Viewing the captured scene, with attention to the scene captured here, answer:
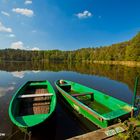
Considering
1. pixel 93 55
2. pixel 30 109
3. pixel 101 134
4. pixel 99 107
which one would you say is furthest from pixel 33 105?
pixel 93 55

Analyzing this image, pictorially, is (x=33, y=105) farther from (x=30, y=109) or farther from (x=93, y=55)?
(x=93, y=55)

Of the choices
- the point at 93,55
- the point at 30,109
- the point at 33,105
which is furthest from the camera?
the point at 93,55

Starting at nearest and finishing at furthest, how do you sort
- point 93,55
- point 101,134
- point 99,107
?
point 101,134
point 99,107
point 93,55

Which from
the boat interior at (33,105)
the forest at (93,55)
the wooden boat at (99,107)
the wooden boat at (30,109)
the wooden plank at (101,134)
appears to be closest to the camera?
the wooden plank at (101,134)

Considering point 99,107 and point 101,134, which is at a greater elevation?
point 101,134

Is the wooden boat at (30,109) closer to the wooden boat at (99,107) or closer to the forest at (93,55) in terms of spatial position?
the wooden boat at (99,107)

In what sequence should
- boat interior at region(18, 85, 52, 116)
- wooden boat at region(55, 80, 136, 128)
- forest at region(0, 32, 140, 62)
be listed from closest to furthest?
1. wooden boat at region(55, 80, 136, 128)
2. boat interior at region(18, 85, 52, 116)
3. forest at region(0, 32, 140, 62)

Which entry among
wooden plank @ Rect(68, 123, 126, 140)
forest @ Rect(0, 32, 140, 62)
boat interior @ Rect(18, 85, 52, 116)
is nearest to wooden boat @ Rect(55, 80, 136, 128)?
wooden plank @ Rect(68, 123, 126, 140)

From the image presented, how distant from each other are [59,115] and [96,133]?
360cm

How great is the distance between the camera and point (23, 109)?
21.5ft

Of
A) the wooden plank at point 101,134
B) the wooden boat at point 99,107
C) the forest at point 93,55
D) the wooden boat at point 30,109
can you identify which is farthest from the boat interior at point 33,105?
the forest at point 93,55

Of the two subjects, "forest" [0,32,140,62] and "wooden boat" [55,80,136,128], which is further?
"forest" [0,32,140,62]

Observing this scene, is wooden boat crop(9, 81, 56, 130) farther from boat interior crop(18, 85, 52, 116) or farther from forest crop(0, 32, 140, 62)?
forest crop(0, 32, 140, 62)

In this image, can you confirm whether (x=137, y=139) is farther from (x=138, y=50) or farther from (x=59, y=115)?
(x=138, y=50)
